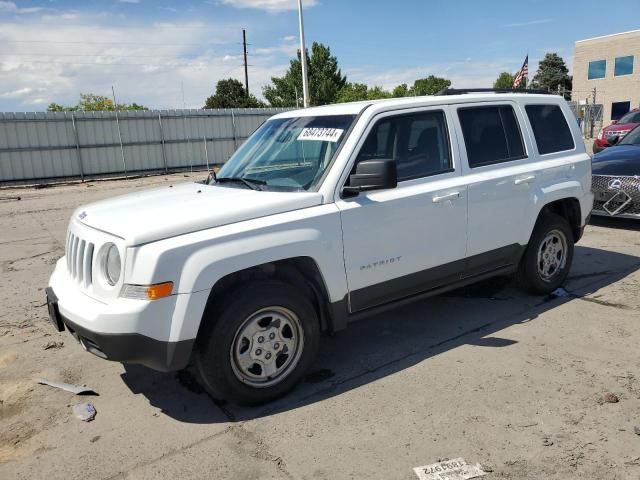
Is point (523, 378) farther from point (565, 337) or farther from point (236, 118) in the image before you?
point (236, 118)

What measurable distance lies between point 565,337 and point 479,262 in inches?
35.6

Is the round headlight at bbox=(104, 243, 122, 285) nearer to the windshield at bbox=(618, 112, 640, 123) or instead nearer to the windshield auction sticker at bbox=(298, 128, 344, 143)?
the windshield auction sticker at bbox=(298, 128, 344, 143)

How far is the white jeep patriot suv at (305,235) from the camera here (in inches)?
123

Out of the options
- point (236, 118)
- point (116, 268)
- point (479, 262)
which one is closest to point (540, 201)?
point (479, 262)

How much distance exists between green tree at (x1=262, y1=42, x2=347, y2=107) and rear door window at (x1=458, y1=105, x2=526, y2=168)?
168 ft

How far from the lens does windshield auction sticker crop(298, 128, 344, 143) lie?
3.94 meters

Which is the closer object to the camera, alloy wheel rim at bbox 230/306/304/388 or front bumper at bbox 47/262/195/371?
front bumper at bbox 47/262/195/371

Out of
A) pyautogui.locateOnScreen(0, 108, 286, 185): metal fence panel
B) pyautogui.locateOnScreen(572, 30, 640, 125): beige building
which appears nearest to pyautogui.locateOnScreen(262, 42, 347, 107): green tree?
pyautogui.locateOnScreen(572, 30, 640, 125): beige building

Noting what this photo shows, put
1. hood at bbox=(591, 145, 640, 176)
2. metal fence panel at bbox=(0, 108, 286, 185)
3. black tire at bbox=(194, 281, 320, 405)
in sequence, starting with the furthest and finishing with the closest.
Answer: metal fence panel at bbox=(0, 108, 286, 185) < hood at bbox=(591, 145, 640, 176) < black tire at bbox=(194, 281, 320, 405)

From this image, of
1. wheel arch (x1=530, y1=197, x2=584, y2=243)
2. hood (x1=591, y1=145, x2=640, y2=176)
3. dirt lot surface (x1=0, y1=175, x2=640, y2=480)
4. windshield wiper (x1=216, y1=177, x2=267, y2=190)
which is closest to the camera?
dirt lot surface (x1=0, y1=175, x2=640, y2=480)

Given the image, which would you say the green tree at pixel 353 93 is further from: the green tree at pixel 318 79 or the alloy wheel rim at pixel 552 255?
the alloy wheel rim at pixel 552 255

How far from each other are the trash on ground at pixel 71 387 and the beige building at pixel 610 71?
49423 millimetres

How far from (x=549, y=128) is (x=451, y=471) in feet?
11.9

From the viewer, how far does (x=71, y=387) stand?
3.92m
